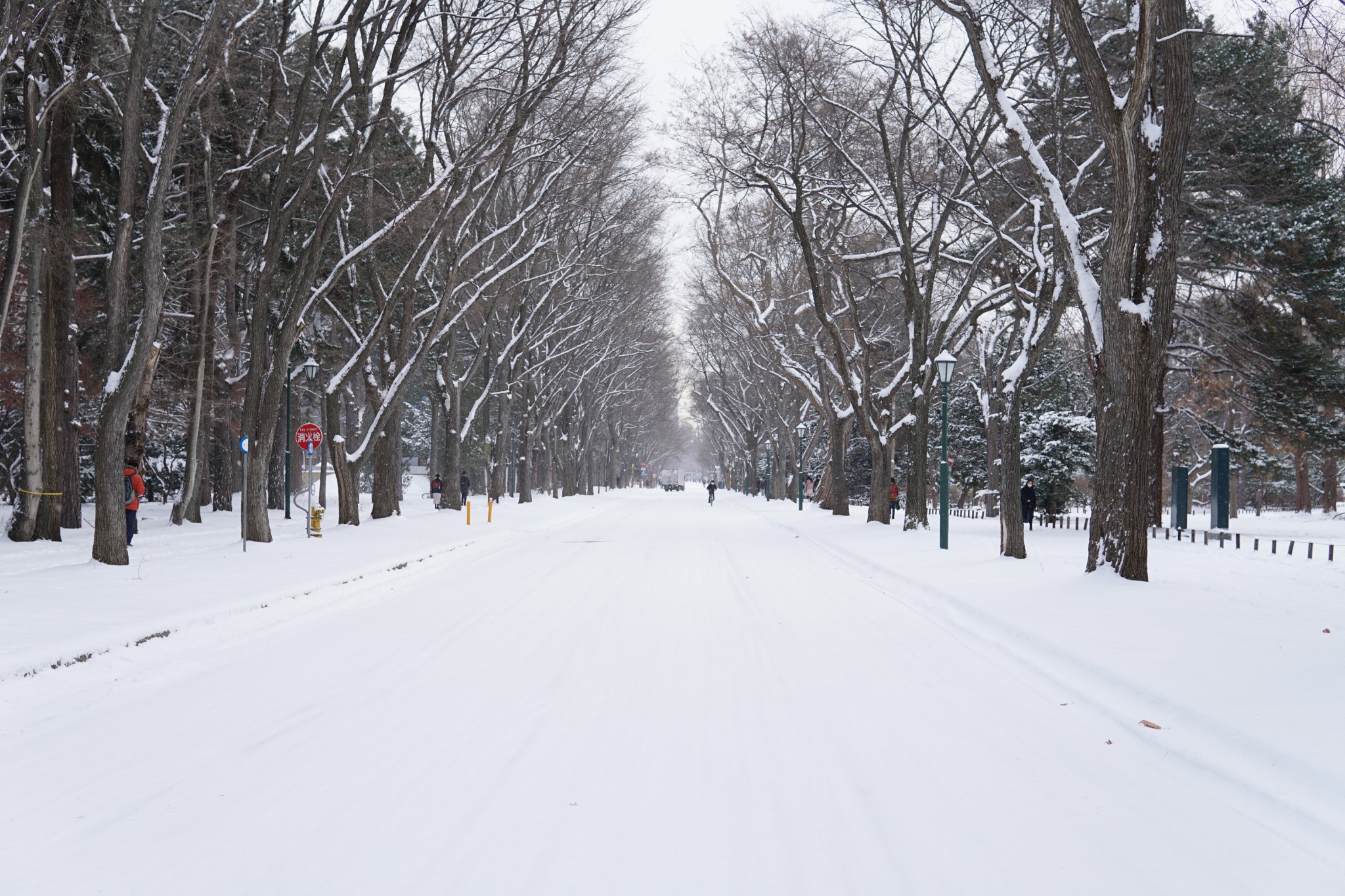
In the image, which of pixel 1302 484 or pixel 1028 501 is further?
pixel 1302 484

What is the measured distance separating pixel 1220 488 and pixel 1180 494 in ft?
5.43

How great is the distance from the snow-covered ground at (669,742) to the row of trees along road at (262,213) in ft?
23.2

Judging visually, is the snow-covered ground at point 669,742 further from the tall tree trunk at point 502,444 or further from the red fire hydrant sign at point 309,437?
the tall tree trunk at point 502,444

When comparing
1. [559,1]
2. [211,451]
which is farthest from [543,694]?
[211,451]

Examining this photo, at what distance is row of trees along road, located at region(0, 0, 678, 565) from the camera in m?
14.8

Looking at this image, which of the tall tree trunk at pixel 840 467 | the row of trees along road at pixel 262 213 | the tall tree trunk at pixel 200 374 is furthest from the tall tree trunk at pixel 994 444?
the tall tree trunk at pixel 200 374

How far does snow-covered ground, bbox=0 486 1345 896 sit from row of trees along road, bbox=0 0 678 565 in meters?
7.08

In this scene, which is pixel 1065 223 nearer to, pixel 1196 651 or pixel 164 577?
pixel 1196 651

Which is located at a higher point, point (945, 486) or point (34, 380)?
point (34, 380)

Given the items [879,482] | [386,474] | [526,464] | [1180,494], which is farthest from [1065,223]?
[526,464]

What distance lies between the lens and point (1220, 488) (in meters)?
25.8

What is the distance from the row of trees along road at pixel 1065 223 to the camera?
1155cm

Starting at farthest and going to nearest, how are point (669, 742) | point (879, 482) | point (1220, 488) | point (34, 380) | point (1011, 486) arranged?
point (879, 482), point (1220, 488), point (1011, 486), point (34, 380), point (669, 742)

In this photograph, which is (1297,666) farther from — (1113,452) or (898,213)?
(898,213)
